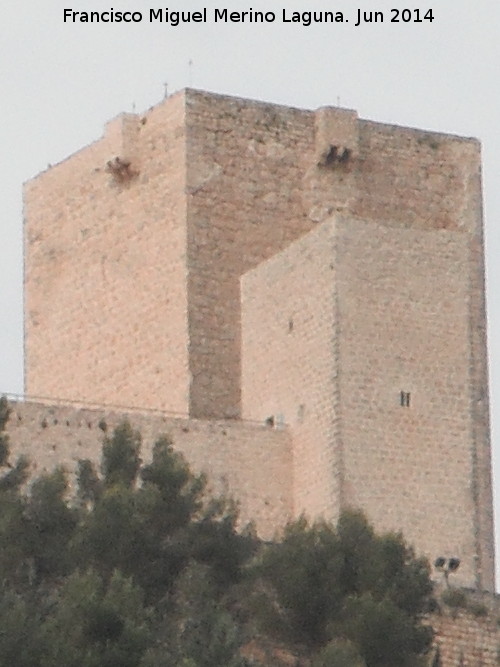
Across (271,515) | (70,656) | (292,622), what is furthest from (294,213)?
(70,656)

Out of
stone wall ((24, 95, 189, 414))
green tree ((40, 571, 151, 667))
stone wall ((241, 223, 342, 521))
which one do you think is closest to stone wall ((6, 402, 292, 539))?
stone wall ((241, 223, 342, 521))

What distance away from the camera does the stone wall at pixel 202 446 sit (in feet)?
161

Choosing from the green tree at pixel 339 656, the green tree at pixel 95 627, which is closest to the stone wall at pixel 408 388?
the green tree at pixel 339 656

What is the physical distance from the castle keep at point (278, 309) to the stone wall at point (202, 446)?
0.02 metres

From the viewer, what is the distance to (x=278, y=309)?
5072 cm

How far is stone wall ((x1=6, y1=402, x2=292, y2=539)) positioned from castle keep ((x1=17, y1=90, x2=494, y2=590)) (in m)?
0.02

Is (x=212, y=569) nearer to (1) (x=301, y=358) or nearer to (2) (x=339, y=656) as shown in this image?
(2) (x=339, y=656)

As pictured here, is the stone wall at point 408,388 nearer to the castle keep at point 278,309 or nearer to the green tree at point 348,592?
the castle keep at point 278,309

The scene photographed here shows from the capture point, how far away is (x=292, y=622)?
46.3 metres

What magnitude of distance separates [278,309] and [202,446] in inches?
72.2

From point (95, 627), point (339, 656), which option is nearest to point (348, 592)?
point (339, 656)

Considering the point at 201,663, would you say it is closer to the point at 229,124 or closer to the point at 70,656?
the point at 70,656

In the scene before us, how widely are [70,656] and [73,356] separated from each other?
1112 centimetres

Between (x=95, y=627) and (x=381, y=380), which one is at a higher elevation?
(x=381, y=380)
